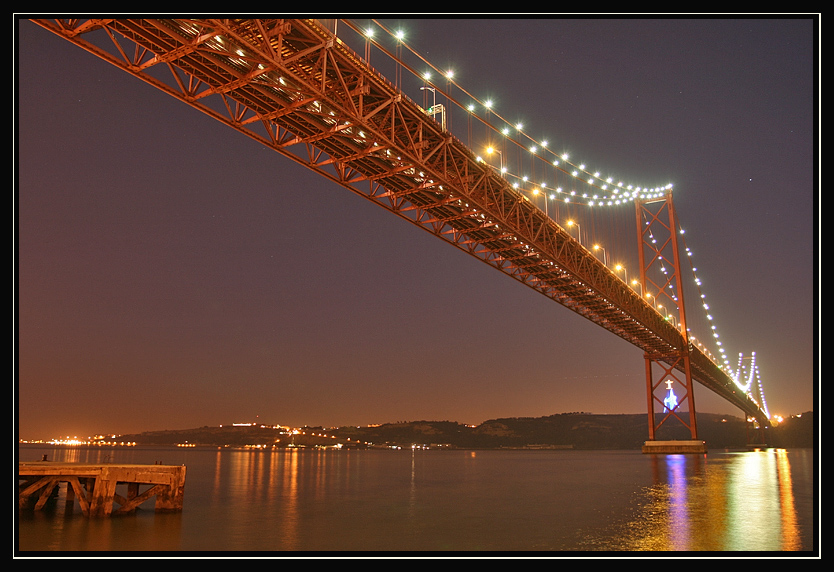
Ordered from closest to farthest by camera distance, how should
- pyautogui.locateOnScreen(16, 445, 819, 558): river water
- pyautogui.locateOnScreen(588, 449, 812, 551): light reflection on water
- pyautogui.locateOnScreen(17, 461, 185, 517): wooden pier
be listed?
pyautogui.locateOnScreen(588, 449, 812, 551): light reflection on water → pyautogui.locateOnScreen(16, 445, 819, 558): river water → pyautogui.locateOnScreen(17, 461, 185, 517): wooden pier

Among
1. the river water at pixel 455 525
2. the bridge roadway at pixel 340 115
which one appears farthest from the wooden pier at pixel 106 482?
the bridge roadway at pixel 340 115

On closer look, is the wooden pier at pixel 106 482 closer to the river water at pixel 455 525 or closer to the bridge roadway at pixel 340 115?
the river water at pixel 455 525

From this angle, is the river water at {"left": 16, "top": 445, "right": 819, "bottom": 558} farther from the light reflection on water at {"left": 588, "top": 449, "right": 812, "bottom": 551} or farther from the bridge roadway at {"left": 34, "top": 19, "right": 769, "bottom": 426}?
the bridge roadway at {"left": 34, "top": 19, "right": 769, "bottom": 426}

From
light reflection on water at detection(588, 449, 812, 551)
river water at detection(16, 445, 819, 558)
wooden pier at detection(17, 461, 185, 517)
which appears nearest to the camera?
light reflection on water at detection(588, 449, 812, 551)

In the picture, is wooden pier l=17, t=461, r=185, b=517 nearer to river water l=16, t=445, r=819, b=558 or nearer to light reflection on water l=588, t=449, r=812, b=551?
river water l=16, t=445, r=819, b=558

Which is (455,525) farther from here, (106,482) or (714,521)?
(106,482)

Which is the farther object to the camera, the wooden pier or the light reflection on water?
the wooden pier

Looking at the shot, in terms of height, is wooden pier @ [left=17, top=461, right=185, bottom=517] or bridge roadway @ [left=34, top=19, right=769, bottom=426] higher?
bridge roadway @ [left=34, top=19, right=769, bottom=426]

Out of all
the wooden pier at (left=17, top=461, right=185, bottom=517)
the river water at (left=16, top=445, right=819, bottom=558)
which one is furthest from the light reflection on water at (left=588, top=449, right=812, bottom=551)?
the wooden pier at (left=17, top=461, right=185, bottom=517)
